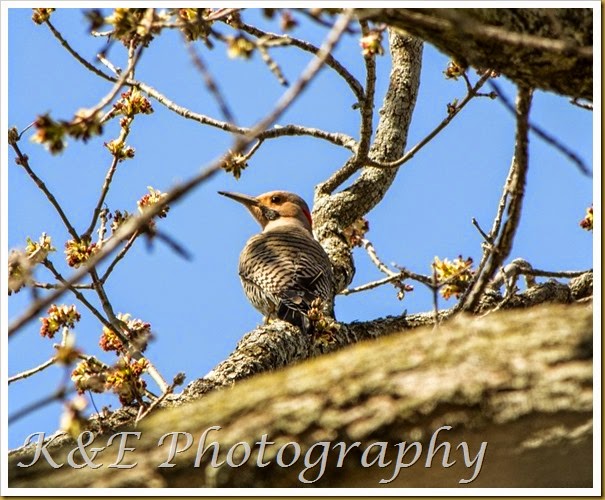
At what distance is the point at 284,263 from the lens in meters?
7.27

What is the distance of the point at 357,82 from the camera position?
557 centimetres

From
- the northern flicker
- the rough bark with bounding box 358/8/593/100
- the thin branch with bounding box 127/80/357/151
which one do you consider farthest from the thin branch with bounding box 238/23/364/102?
the rough bark with bounding box 358/8/593/100

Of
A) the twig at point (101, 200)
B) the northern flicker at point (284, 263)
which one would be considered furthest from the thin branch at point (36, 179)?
the northern flicker at point (284, 263)

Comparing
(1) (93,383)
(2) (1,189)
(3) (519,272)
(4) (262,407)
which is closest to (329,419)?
(4) (262,407)

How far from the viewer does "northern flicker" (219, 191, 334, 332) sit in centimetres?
641

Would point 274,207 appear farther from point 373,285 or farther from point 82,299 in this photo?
point 82,299

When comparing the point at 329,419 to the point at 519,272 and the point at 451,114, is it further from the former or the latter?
the point at 451,114

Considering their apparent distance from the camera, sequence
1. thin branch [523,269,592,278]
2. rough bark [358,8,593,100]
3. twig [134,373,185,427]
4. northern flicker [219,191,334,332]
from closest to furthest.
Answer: rough bark [358,8,593,100] → twig [134,373,185,427] → thin branch [523,269,592,278] → northern flicker [219,191,334,332]

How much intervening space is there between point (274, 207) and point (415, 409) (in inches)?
262

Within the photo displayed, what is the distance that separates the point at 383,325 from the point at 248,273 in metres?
1.92

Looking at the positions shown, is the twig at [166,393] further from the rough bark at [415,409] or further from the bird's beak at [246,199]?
the bird's beak at [246,199]

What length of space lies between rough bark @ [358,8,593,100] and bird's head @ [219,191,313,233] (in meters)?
5.69

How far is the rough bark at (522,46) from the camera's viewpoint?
9.70 ft

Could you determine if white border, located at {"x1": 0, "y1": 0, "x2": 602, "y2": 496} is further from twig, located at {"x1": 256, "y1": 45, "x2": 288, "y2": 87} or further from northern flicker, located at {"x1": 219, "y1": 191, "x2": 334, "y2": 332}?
northern flicker, located at {"x1": 219, "y1": 191, "x2": 334, "y2": 332}
